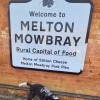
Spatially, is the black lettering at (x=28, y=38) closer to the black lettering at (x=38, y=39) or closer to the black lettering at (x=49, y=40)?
the black lettering at (x=38, y=39)

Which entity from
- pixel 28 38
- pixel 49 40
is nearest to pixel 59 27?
pixel 49 40

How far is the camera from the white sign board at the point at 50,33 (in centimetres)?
362

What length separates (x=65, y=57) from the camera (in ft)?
12.5

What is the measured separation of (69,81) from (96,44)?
83cm

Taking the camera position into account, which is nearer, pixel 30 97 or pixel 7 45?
pixel 30 97

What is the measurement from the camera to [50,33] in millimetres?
3807

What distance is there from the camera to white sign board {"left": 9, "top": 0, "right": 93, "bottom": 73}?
3621 mm

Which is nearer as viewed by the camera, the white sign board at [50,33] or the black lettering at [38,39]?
the white sign board at [50,33]

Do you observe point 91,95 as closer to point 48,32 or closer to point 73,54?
point 73,54

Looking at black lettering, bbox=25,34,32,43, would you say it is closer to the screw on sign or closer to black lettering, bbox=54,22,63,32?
black lettering, bbox=54,22,63,32

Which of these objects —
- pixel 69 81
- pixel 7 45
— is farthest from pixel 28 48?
pixel 69 81

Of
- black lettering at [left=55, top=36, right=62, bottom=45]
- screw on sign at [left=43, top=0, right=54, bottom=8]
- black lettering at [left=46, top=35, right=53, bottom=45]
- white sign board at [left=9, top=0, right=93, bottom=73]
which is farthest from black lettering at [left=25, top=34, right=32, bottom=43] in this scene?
screw on sign at [left=43, top=0, right=54, bottom=8]

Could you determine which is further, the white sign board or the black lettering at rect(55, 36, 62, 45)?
the black lettering at rect(55, 36, 62, 45)

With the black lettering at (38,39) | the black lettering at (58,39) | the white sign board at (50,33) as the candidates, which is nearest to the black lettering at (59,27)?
the white sign board at (50,33)
